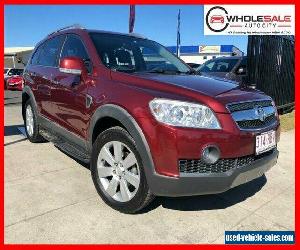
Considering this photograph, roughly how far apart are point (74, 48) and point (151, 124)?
2.00m

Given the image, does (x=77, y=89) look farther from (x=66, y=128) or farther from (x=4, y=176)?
(x=4, y=176)

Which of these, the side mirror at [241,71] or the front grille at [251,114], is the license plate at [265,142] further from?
the side mirror at [241,71]

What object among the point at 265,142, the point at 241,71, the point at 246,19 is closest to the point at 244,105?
the point at 265,142

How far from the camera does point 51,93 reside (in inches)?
186

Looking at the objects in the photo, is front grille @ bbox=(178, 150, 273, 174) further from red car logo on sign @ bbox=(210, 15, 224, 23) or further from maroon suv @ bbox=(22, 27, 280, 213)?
red car logo on sign @ bbox=(210, 15, 224, 23)

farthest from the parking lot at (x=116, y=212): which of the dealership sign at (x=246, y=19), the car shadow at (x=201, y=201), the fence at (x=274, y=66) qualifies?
the dealership sign at (x=246, y=19)

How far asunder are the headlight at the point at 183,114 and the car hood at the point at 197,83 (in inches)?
9.6

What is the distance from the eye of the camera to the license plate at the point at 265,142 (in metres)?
3.25

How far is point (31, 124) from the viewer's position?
5.88m

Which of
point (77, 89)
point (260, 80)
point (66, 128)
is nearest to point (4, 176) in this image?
point (66, 128)

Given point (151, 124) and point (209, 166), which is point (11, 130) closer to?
point (151, 124)

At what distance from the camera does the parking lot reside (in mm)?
3045

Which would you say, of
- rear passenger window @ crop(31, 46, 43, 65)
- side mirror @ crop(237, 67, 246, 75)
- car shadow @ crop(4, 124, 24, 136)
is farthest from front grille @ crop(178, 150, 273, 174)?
side mirror @ crop(237, 67, 246, 75)

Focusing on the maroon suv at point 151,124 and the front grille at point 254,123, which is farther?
the front grille at point 254,123
